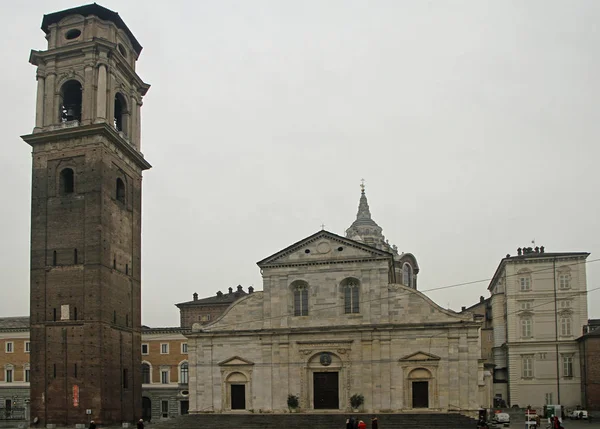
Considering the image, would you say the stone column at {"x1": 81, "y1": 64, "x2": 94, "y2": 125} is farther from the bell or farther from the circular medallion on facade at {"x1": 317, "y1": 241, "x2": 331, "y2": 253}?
the circular medallion on facade at {"x1": 317, "y1": 241, "x2": 331, "y2": 253}

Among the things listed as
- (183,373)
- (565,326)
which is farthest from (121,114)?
(565,326)

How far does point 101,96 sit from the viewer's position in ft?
147

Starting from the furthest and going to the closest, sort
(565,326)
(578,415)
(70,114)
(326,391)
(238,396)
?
(565,326), (578,415), (70,114), (238,396), (326,391)

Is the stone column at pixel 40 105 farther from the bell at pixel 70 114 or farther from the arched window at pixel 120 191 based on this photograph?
the arched window at pixel 120 191

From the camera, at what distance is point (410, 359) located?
40656mm

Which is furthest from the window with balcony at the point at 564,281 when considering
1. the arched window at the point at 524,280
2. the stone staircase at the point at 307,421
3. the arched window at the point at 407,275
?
the arched window at the point at 407,275

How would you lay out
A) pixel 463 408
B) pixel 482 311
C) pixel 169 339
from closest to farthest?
pixel 463 408
pixel 169 339
pixel 482 311

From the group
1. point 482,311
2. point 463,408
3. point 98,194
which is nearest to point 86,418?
point 98,194

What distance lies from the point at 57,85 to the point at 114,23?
5.61 metres

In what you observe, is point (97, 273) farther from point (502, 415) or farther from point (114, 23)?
point (502, 415)

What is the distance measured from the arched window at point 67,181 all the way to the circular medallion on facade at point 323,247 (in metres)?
15.6

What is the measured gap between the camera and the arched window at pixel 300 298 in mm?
42938

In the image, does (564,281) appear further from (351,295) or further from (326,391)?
(326,391)

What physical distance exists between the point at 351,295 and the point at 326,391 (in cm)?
574
